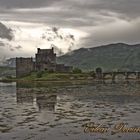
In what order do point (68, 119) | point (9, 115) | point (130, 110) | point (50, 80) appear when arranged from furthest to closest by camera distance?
point (50, 80)
point (130, 110)
point (9, 115)
point (68, 119)

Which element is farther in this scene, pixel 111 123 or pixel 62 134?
pixel 111 123

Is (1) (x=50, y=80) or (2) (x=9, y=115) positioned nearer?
(2) (x=9, y=115)

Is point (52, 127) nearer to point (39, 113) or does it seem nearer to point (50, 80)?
point (39, 113)

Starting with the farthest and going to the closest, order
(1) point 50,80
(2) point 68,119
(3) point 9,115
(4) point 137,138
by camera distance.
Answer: (1) point 50,80 < (3) point 9,115 < (2) point 68,119 < (4) point 137,138

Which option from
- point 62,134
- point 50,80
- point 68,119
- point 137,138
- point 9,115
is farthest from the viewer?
point 50,80

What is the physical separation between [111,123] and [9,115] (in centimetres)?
1602

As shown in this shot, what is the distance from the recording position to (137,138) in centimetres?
3453

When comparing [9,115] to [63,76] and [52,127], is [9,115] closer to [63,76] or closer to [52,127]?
[52,127]

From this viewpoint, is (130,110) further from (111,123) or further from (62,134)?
(62,134)

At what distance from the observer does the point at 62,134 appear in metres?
37.8

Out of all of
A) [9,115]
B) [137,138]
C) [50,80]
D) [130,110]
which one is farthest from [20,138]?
[50,80]

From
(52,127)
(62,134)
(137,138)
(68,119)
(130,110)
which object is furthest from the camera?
(130,110)

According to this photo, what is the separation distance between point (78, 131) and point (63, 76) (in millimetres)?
157646

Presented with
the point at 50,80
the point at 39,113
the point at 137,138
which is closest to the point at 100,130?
the point at 137,138
